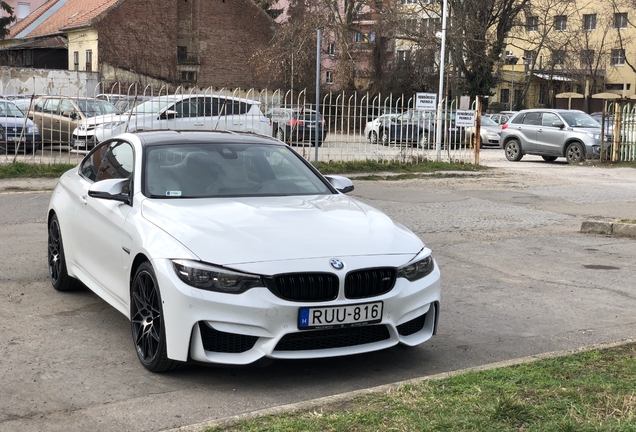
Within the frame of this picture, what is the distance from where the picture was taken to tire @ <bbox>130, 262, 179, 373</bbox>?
5055mm

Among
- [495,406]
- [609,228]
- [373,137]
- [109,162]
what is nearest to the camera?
[495,406]

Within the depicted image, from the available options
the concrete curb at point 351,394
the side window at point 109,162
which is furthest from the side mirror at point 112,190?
the concrete curb at point 351,394

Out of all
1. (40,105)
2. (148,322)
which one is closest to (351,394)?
(148,322)

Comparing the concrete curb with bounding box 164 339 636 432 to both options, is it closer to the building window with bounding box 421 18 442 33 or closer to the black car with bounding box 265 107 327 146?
the black car with bounding box 265 107 327 146

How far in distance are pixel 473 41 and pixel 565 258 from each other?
36994 mm

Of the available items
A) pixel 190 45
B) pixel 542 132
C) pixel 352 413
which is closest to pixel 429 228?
pixel 352 413

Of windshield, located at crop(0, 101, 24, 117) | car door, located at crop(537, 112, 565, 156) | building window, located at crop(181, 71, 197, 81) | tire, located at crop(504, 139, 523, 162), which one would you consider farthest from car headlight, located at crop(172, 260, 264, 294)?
building window, located at crop(181, 71, 197, 81)

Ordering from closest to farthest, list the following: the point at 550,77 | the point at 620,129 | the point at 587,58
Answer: the point at 620,129
the point at 550,77
the point at 587,58

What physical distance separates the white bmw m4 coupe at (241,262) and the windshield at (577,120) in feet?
70.3

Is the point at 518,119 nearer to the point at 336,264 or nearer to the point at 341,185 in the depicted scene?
the point at 341,185

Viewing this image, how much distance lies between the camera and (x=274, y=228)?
17.4 ft

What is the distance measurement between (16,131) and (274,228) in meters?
15.9

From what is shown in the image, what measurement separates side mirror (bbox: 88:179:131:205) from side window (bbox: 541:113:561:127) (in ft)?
73.1

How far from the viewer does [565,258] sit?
967 cm
